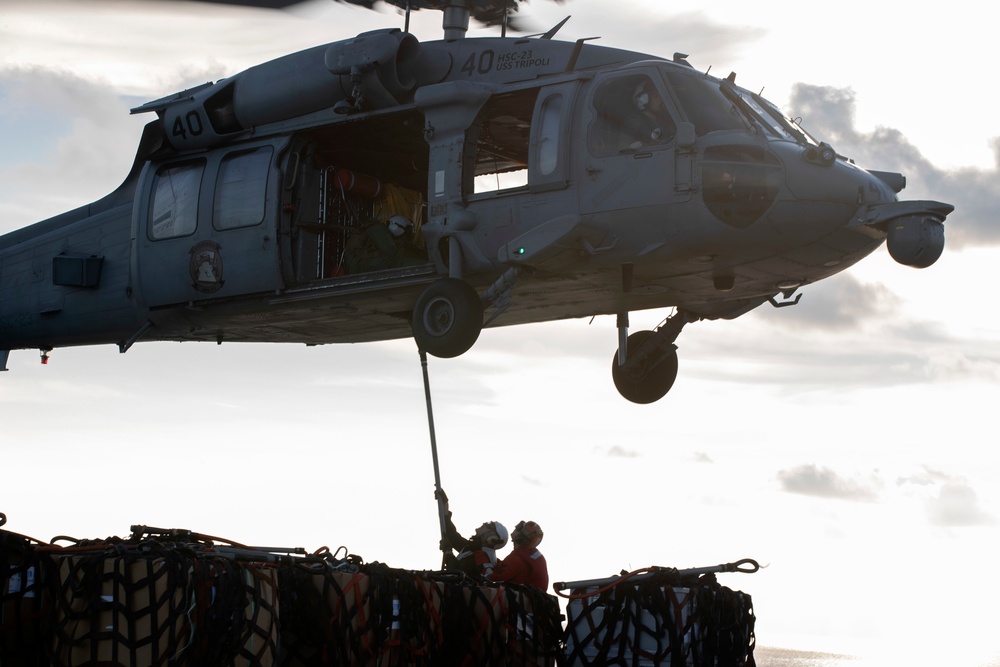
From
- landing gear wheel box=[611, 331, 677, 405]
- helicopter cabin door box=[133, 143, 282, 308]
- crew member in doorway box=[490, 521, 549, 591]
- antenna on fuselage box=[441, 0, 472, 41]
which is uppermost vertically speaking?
antenna on fuselage box=[441, 0, 472, 41]

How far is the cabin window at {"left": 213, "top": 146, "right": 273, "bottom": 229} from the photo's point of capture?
13906mm

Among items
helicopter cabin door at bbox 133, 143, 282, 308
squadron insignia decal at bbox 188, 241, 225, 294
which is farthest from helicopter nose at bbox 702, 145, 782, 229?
squadron insignia decal at bbox 188, 241, 225, 294

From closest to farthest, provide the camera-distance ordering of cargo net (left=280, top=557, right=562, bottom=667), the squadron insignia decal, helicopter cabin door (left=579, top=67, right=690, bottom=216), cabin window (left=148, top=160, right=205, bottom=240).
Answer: cargo net (left=280, top=557, right=562, bottom=667) < helicopter cabin door (left=579, top=67, right=690, bottom=216) < the squadron insignia decal < cabin window (left=148, top=160, right=205, bottom=240)

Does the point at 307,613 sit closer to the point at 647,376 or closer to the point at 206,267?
the point at 206,267

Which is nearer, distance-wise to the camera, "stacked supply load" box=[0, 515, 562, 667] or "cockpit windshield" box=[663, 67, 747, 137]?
"stacked supply load" box=[0, 515, 562, 667]

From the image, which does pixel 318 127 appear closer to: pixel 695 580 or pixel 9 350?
pixel 9 350

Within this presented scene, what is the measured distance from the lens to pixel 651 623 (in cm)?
930

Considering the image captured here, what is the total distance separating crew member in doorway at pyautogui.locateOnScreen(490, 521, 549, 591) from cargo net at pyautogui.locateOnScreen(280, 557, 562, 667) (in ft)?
2.65

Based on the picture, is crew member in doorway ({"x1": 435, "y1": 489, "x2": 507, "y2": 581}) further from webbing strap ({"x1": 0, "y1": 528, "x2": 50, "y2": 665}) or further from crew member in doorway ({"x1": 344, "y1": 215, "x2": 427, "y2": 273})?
webbing strap ({"x1": 0, "y1": 528, "x2": 50, "y2": 665})

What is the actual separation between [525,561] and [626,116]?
409cm

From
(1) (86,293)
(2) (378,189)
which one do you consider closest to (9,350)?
(1) (86,293)

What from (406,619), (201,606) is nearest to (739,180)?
(406,619)

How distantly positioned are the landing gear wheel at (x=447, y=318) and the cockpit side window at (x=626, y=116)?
A: 69.4 inches

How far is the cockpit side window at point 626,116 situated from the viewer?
11805mm
